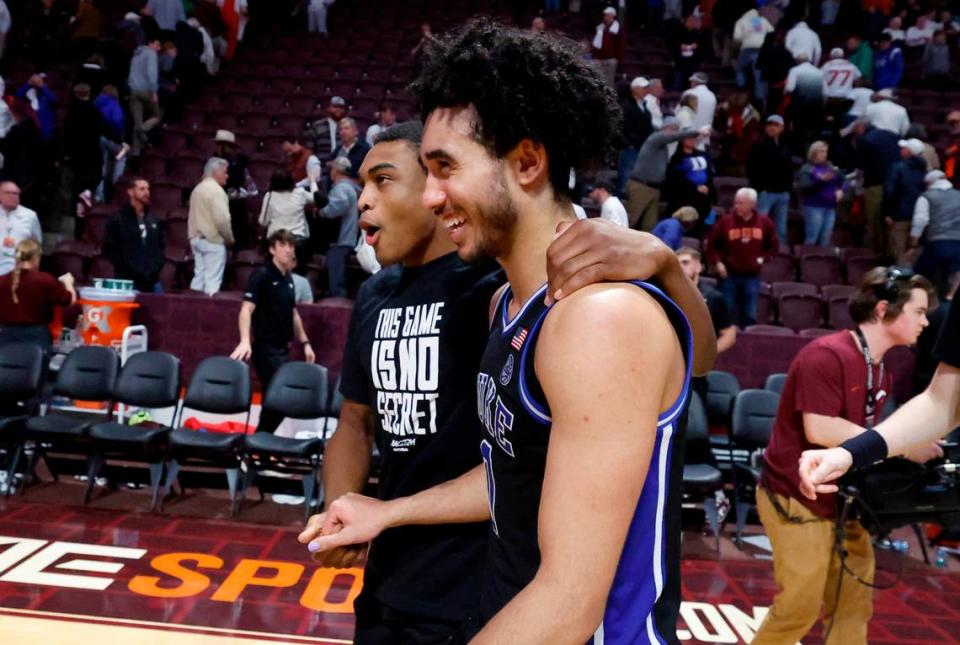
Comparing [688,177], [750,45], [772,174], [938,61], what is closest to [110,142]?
[688,177]

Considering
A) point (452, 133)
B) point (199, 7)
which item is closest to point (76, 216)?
point (199, 7)

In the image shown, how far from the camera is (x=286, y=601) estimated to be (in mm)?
4598

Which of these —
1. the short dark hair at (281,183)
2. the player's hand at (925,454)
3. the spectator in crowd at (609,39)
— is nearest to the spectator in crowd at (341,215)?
the short dark hair at (281,183)

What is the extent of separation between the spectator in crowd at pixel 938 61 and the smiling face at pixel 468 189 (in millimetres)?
14976

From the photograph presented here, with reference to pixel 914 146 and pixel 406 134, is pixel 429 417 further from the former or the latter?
pixel 914 146

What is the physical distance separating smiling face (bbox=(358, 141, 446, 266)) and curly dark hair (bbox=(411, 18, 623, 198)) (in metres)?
0.63

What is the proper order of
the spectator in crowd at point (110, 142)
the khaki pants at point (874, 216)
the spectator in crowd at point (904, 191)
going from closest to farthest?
the spectator in crowd at point (904, 191) < the khaki pants at point (874, 216) < the spectator in crowd at point (110, 142)

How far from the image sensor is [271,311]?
7.29 metres

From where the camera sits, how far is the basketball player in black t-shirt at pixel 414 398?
204 centimetres

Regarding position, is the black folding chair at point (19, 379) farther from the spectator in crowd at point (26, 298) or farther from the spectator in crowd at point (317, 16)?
the spectator in crowd at point (317, 16)

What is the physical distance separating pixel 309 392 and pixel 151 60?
24.2 feet

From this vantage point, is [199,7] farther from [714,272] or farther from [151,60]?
[714,272]

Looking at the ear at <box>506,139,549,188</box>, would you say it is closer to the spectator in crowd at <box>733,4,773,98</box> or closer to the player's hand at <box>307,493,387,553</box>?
the player's hand at <box>307,493,387,553</box>

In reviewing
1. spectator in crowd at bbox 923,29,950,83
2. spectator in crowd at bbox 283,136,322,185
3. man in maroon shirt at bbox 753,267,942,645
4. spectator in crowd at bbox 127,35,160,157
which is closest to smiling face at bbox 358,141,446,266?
man in maroon shirt at bbox 753,267,942,645
